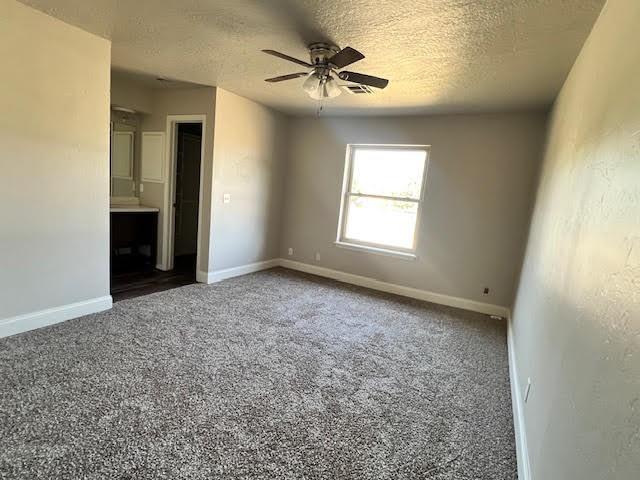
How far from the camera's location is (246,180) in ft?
16.1

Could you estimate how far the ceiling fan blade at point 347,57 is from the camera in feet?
7.01

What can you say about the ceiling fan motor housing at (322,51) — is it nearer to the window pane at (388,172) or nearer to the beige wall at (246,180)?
the beige wall at (246,180)

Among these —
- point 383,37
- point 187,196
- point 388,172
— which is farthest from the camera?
point 187,196

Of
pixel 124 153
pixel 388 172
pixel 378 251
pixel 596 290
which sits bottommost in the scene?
pixel 378 251

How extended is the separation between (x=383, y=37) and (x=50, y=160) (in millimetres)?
2823

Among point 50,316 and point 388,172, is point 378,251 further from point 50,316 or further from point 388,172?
point 50,316

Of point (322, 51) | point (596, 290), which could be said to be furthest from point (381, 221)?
point (596, 290)

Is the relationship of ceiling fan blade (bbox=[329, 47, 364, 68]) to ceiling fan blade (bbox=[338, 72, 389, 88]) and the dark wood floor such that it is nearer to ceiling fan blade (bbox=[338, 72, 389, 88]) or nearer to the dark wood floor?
ceiling fan blade (bbox=[338, 72, 389, 88])

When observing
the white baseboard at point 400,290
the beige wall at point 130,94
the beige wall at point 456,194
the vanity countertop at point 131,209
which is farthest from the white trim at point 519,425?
the beige wall at point 130,94

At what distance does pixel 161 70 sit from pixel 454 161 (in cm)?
365

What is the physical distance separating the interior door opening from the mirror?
626 mm

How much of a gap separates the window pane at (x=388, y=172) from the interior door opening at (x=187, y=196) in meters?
2.71

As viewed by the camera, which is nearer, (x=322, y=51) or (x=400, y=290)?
(x=322, y=51)

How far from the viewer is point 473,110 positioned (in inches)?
161
